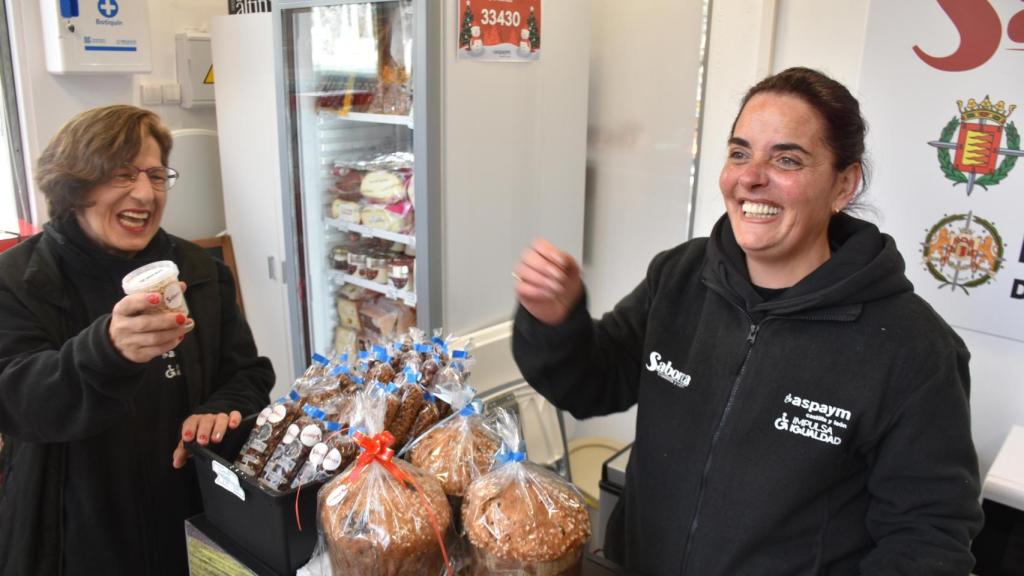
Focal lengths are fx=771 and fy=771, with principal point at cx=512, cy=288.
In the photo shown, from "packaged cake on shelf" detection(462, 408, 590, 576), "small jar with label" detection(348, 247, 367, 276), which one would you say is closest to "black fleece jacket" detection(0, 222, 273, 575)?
"packaged cake on shelf" detection(462, 408, 590, 576)

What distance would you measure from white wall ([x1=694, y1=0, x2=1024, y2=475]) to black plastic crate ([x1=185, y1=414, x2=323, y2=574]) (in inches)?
73.5

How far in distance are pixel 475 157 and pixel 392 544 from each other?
1.58 meters

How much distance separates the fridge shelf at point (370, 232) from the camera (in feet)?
8.82

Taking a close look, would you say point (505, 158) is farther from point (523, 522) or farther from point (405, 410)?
point (523, 522)

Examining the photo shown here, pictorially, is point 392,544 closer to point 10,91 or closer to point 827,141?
point 827,141

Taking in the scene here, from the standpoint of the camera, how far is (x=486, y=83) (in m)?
2.41

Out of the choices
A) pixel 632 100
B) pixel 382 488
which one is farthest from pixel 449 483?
pixel 632 100

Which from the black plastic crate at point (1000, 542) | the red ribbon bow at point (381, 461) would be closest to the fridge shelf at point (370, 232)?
the red ribbon bow at point (381, 461)

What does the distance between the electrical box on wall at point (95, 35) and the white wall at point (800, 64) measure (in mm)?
2398

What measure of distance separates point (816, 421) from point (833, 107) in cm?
52

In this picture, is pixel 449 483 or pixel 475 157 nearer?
pixel 449 483

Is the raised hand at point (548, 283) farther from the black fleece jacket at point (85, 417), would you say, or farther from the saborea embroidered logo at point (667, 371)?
the black fleece jacket at point (85, 417)

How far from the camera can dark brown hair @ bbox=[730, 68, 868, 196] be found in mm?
1297

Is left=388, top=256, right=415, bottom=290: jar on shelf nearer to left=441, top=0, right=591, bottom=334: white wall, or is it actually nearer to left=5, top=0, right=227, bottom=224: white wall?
left=441, top=0, right=591, bottom=334: white wall
